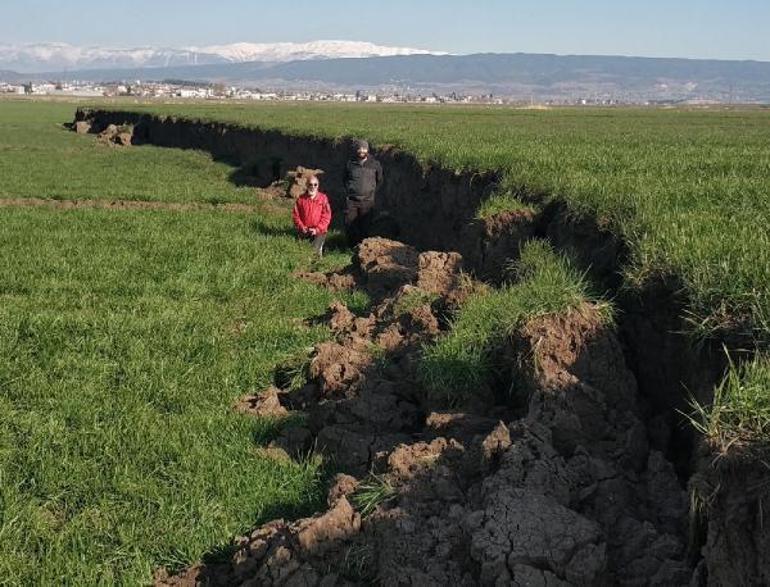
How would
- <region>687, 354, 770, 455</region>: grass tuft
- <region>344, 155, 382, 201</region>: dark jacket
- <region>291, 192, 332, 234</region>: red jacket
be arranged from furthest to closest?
<region>344, 155, 382, 201</region>: dark jacket < <region>291, 192, 332, 234</region>: red jacket < <region>687, 354, 770, 455</region>: grass tuft

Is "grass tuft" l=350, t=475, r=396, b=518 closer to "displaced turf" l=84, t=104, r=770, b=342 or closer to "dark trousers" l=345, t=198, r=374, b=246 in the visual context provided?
"displaced turf" l=84, t=104, r=770, b=342

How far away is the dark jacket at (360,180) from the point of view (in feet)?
45.1

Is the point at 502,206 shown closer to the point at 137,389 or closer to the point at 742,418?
the point at 137,389

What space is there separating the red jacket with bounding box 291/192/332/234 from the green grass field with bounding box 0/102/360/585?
50 cm

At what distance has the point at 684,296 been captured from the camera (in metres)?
4.97

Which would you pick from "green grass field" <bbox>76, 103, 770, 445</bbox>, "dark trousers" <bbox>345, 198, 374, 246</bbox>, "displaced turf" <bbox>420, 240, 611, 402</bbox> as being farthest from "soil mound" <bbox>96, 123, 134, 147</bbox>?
"displaced turf" <bbox>420, 240, 611, 402</bbox>

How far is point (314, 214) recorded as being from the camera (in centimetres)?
1357

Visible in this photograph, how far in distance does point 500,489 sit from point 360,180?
10365 millimetres

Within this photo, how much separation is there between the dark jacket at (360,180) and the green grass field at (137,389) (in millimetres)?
1097

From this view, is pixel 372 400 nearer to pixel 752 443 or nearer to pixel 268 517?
pixel 268 517

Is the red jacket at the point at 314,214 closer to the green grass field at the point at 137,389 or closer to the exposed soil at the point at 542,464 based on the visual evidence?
→ the green grass field at the point at 137,389

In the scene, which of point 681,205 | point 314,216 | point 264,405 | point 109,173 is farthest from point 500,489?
point 109,173

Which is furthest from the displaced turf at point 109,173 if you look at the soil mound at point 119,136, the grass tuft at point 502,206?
the grass tuft at point 502,206

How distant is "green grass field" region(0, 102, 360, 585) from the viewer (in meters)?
4.62
